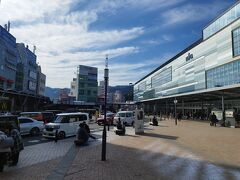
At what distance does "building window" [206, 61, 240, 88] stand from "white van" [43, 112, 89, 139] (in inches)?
1325

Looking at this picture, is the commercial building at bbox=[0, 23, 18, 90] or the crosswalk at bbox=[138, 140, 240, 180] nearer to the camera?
the crosswalk at bbox=[138, 140, 240, 180]

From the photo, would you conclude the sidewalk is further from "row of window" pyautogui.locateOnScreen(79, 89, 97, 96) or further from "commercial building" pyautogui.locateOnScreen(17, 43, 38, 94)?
"row of window" pyautogui.locateOnScreen(79, 89, 97, 96)

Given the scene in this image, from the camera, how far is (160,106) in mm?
113812

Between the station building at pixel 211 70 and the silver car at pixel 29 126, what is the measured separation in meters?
21.6

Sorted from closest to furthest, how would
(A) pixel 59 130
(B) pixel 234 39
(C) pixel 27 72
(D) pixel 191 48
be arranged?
(A) pixel 59 130 < (B) pixel 234 39 < (D) pixel 191 48 < (C) pixel 27 72

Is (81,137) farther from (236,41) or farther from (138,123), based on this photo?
(236,41)

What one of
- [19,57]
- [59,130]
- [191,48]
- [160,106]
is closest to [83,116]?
[59,130]

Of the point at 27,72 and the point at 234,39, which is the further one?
the point at 27,72

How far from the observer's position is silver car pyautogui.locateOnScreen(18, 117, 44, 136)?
2295 centimetres

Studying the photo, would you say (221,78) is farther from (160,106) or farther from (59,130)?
(160,106)

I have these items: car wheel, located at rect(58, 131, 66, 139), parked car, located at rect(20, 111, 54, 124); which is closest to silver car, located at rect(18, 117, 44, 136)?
car wheel, located at rect(58, 131, 66, 139)

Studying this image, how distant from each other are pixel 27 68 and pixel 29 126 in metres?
71.2

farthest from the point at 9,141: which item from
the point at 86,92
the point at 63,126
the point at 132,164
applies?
the point at 86,92

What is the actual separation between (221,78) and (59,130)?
40087 mm
